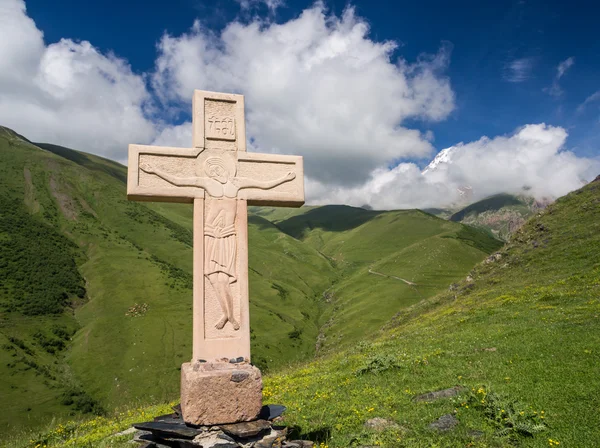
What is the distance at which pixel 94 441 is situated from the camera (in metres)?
8.51

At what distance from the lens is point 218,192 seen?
711cm

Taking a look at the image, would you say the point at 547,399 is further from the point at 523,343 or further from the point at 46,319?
the point at 46,319

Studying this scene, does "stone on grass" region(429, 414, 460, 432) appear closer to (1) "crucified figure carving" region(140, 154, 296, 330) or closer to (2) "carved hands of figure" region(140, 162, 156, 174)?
(1) "crucified figure carving" region(140, 154, 296, 330)

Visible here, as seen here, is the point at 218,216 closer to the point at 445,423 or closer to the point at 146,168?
the point at 146,168

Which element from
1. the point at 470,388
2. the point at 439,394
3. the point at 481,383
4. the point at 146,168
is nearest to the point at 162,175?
the point at 146,168

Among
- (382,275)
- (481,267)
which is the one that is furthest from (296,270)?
(481,267)

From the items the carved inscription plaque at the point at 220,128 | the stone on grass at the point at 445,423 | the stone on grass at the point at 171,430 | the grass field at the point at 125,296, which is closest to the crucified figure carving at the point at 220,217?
the carved inscription plaque at the point at 220,128

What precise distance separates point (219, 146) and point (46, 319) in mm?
62373

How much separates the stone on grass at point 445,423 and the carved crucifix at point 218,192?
3.80 meters

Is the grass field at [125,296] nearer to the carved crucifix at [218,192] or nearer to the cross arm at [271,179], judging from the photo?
the carved crucifix at [218,192]

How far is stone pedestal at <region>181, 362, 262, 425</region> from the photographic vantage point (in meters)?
5.83

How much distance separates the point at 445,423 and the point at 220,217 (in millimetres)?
5647

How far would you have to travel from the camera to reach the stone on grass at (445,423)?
7.31 m

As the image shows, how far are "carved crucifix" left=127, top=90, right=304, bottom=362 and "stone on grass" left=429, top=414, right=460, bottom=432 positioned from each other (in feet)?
12.5
